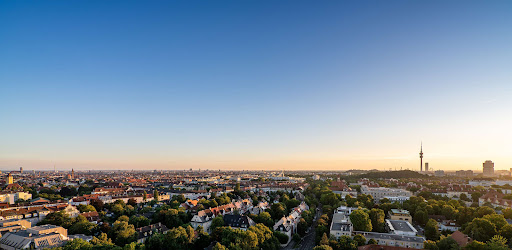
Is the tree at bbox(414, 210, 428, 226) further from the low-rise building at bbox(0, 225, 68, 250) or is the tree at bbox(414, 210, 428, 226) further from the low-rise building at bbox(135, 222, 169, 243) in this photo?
the low-rise building at bbox(0, 225, 68, 250)

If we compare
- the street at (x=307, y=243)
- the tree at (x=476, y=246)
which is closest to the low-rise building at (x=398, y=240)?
the tree at (x=476, y=246)

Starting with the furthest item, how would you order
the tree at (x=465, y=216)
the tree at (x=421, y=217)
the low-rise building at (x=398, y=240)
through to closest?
the tree at (x=421, y=217)
the tree at (x=465, y=216)
the low-rise building at (x=398, y=240)

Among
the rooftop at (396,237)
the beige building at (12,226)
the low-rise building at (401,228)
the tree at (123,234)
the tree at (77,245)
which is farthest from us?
the low-rise building at (401,228)

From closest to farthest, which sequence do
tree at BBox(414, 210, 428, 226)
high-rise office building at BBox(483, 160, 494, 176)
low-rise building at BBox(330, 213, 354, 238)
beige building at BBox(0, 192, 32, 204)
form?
low-rise building at BBox(330, 213, 354, 238), tree at BBox(414, 210, 428, 226), beige building at BBox(0, 192, 32, 204), high-rise office building at BBox(483, 160, 494, 176)

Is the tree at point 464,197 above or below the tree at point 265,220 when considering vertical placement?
below

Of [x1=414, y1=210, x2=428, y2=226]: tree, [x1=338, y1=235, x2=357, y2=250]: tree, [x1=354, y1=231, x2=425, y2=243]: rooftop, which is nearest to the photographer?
[x1=338, y1=235, x2=357, y2=250]: tree

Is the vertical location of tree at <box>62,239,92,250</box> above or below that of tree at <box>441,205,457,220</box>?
above

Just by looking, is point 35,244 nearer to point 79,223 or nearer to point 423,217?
point 79,223

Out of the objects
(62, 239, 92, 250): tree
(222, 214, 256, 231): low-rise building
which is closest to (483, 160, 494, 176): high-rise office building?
(222, 214, 256, 231): low-rise building

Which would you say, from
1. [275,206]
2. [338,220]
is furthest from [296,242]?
[275,206]

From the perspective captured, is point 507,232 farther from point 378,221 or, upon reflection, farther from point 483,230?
point 378,221

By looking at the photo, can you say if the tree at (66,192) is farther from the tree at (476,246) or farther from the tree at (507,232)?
the tree at (507,232)

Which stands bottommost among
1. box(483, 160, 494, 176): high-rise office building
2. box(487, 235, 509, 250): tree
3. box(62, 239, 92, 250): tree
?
box(483, 160, 494, 176): high-rise office building
